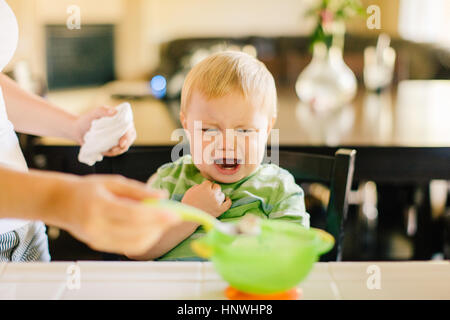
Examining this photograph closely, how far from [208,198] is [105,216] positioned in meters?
0.56

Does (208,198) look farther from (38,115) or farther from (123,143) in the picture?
(38,115)

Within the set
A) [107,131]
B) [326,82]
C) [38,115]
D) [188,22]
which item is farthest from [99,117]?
[188,22]

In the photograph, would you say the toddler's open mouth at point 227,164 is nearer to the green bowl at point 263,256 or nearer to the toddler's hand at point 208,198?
the toddler's hand at point 208,198

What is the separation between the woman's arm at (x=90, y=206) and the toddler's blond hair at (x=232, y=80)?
1.79ft

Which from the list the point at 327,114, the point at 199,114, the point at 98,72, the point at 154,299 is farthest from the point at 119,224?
the point at 98,72

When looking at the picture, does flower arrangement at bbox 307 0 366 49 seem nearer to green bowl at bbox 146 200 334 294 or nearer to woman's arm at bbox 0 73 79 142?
woman's arm at bbox 0 73 79 142

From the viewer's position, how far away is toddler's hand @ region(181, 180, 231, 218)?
1034 millimetres

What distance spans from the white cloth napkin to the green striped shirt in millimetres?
194

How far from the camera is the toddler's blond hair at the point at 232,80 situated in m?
1.03

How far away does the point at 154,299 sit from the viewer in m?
0.71

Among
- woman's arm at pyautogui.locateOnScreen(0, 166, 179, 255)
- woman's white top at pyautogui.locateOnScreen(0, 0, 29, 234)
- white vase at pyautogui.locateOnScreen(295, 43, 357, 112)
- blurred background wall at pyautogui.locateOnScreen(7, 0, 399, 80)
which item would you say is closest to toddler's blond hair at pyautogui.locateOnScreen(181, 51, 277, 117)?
woman's white top at pyautogui.locateOnScreen(0, 0, 29, 234)

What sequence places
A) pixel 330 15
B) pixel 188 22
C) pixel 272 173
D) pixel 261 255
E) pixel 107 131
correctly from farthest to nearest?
pixel 188 22, pixel 330 15, pixel 272 173, pixel 107 131, pixel 261 255

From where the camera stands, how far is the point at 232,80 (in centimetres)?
103

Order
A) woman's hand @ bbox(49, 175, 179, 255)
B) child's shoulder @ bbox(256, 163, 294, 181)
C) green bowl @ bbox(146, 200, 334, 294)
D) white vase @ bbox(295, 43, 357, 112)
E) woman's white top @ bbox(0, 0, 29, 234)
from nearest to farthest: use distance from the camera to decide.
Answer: woman's hand @ bbox(49, 175, 179, 255), green bowl @ bbox(146, 200, 334, 294), woman's white top @ bbox(0, 0, 29, 234), child's shoulder @ bbox(256, 163, 294, 181), white vase @ bbox(295, 43, 357, 112)
